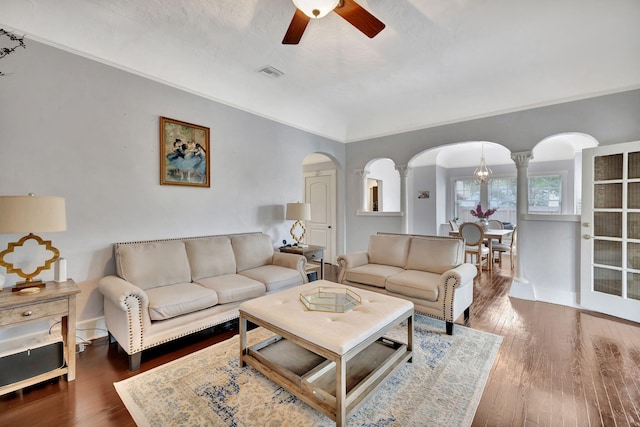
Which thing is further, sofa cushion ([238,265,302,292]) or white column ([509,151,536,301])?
white column ([509,151,536,301])

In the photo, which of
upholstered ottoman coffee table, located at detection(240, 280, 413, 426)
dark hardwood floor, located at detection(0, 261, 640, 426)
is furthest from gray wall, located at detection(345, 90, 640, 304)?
upholstered ottoman coffee table, located at detection(240, 280, 413, 426)

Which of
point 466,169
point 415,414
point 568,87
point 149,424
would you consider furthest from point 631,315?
point 466,169

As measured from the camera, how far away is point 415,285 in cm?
295

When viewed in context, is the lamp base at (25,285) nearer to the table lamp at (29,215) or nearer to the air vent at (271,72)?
the table lamp at (29,215)

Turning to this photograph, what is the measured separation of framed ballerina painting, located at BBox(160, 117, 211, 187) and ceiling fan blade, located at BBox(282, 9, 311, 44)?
5.92 ft

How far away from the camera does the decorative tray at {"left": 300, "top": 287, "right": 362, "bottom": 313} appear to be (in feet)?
6.99

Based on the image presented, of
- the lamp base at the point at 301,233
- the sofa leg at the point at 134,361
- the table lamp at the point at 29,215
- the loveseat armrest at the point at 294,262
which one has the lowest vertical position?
the sofa leg at the point at 134,361

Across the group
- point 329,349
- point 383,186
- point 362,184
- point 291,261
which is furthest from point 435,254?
point 383,186

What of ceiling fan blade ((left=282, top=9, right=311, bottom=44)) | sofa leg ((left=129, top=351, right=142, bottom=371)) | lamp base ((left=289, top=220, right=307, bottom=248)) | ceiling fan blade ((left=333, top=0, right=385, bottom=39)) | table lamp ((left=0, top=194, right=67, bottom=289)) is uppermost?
ceiling fan blade ((left=282, top=9, right=311, bottom=44))

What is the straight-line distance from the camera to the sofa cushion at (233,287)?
2.78 m

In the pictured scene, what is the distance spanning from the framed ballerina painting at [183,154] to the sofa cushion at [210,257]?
0.75 metres

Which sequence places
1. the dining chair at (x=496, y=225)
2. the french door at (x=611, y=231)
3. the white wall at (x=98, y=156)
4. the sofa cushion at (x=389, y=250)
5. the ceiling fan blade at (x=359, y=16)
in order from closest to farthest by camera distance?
the ceiling fan blade at (x=359, y=16) < the white wall at (x=98, y=156) < the french door at (x=611, y=231) < the sofa cushion at (x=389, y=250) < the dining chair at (x=496, y=225)

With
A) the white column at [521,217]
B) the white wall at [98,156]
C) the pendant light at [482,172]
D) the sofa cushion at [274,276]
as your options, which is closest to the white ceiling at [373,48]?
the white wall at [98,156]

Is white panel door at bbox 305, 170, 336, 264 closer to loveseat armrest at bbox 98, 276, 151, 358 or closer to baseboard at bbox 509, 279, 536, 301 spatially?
baseboard at bbox 509, 279, 536, 301
